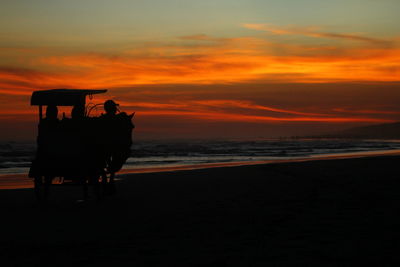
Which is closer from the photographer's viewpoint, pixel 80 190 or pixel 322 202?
pixel 322 202

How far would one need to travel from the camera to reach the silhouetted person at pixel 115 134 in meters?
12.6

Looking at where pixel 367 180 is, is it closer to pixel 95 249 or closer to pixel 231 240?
pixel 231 240

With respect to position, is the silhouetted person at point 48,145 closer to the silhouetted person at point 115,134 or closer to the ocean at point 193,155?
the silhouetted person at point 115,134

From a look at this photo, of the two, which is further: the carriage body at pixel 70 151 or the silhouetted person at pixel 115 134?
the silhouetted person at pixel 115 134

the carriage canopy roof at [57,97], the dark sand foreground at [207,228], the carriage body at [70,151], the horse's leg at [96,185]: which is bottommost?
the dark sand foreground at [207,228]

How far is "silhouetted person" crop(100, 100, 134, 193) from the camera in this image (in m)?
12.6

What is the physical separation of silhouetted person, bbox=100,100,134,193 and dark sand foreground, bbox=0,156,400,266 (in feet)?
3.17

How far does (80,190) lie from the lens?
15.7 meters

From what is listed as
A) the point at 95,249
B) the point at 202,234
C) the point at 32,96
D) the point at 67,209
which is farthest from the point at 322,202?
the point at 32,96

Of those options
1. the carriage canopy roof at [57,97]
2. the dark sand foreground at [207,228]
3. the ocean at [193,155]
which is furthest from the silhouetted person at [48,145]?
the ocean at [193,155]

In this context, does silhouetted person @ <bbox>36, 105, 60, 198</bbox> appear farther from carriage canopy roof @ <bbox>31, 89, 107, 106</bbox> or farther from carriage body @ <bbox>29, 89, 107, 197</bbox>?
carriage canopy roof @ <bbox>31, 89, 107, 106</bbox>

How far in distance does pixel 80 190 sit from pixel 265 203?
6.34 m

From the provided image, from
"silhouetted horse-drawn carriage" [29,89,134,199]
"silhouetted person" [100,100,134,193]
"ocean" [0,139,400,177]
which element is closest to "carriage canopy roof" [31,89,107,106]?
"silhouetted horse-drawn carriage" [29,89,134,199]

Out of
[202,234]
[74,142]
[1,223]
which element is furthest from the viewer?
[74,142]
